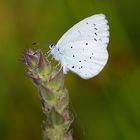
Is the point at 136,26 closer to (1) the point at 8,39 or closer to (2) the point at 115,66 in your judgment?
(2) the point at 115,66

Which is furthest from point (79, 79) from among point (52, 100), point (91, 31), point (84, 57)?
point (52, 100)

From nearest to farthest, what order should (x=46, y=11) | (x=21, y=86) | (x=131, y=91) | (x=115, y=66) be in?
1. (x=131, y=91)
2. (x=115, y=66)
3. (x=21, y=86)
4. (x=46, y=11)

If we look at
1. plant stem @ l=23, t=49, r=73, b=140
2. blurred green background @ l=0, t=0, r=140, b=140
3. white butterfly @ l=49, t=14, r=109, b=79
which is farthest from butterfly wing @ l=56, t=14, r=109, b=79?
blurred green background @ l=0, t=0, r=140, b=140

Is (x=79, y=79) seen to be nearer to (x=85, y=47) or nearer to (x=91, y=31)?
(x=85, y=47)

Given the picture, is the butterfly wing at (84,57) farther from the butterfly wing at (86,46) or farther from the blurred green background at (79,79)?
the blurred green background at (79,79)

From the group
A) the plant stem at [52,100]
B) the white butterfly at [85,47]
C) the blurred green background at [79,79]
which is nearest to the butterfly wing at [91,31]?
the white butterfly at [85,47]

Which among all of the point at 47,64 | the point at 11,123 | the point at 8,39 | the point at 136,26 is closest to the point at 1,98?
the point at 11,123

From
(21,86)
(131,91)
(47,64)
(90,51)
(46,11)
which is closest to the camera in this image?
(47,64)
